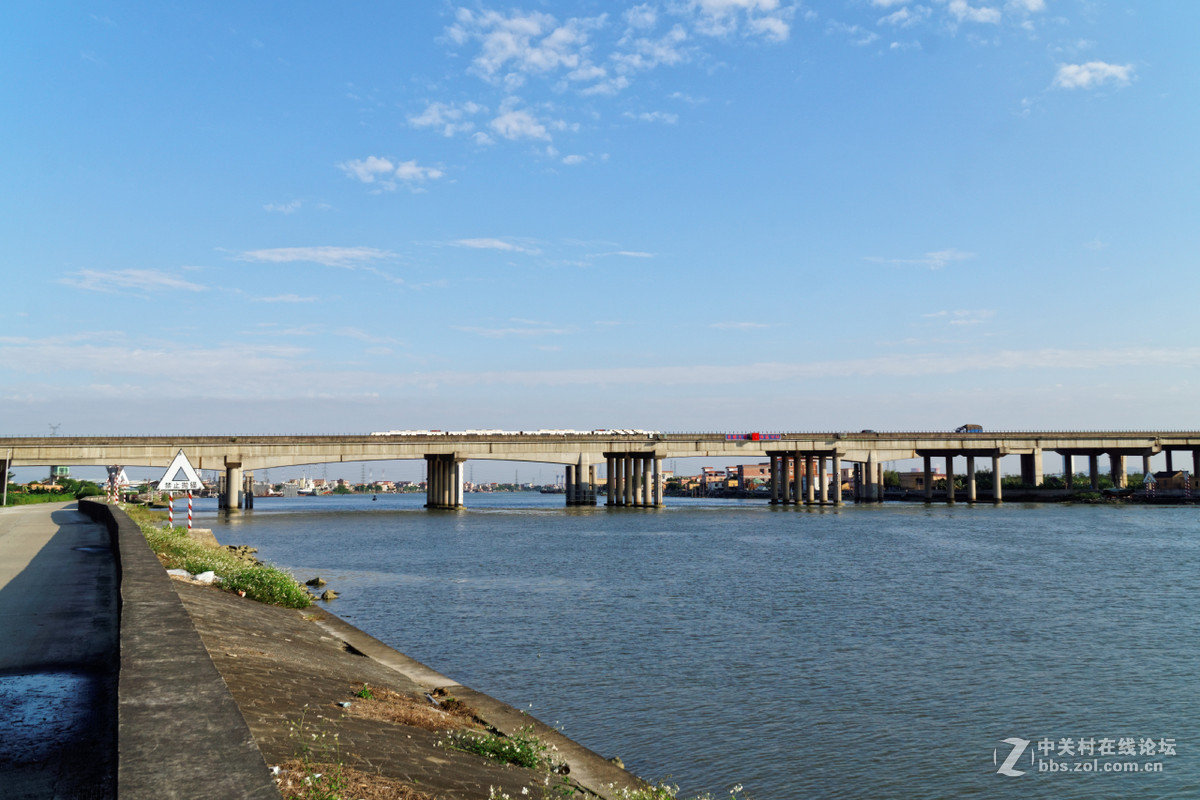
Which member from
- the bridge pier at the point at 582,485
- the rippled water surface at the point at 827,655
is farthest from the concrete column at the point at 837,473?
the rippled water surface at the point at 827,655

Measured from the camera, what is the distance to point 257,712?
11344mm

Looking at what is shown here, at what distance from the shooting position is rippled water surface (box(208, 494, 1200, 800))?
15625 mm

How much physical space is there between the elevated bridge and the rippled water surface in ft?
202

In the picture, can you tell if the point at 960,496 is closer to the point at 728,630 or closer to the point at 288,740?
the point at 728,630

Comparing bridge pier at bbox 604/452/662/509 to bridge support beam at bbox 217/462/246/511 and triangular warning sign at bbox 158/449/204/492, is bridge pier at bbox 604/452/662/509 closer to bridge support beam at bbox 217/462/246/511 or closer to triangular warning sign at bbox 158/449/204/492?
bridge support beam at bbox 217/462/246/511

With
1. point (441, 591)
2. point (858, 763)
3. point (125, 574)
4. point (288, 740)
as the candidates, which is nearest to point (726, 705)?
Answer: point (858, 763)

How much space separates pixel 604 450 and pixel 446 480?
26469mm

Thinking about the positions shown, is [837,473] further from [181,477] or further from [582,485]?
[181,477]

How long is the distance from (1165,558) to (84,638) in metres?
59.3

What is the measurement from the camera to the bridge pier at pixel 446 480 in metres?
131

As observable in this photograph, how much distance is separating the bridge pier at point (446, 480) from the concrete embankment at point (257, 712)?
4241 inches

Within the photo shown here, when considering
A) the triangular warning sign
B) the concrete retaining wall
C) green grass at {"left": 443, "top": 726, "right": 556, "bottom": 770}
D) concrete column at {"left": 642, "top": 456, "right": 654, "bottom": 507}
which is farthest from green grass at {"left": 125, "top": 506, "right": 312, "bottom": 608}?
concrete column at {"left": 642, "top": 456, "right": 654, "bottom": 507}

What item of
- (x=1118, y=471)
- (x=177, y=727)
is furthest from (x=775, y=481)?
(x=177, y=727)

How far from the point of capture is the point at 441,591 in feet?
126
